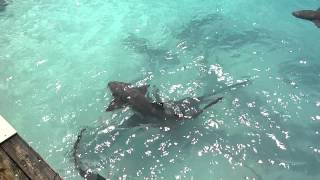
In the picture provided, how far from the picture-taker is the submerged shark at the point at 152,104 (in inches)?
354

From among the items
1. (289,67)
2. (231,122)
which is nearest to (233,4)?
(289,67)

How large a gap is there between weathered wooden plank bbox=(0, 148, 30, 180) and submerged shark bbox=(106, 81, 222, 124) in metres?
3.96

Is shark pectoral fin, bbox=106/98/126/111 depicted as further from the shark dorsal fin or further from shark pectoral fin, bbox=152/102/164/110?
the shark dorsal fin

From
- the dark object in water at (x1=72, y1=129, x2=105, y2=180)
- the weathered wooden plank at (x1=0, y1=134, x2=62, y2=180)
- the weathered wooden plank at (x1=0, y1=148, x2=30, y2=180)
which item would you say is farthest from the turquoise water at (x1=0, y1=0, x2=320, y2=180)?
the weathered wooden plank at (x1=0, y1=148, x2=30, y2=180)

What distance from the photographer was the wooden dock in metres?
5.36

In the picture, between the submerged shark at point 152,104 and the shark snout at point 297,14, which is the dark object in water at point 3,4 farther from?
the shark snout at point 297,14

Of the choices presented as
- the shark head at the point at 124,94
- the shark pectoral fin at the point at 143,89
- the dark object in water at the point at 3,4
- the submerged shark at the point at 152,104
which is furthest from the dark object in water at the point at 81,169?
the dark object in water at the point at 3,4

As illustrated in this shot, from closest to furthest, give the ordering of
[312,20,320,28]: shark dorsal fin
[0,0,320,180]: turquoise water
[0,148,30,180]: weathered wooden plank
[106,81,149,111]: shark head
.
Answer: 1. [0,148,30,180]: weathered wooden plank
2. [0,0,320,180]: turquoise water
3. [106,81,149,111]: shark head
4. [312,20,320,28]: shark dorsal fin

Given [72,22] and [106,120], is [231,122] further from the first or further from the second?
[72,22]

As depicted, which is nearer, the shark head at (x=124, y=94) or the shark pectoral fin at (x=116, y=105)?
the shark head at (x=124, y=94)

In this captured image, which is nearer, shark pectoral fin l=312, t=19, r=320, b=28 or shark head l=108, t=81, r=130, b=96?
shark head l=108, t=81, r=130, b=96

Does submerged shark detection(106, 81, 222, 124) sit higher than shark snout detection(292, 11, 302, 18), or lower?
higher

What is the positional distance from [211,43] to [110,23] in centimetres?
375

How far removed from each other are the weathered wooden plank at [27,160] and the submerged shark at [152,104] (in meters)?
3.70
